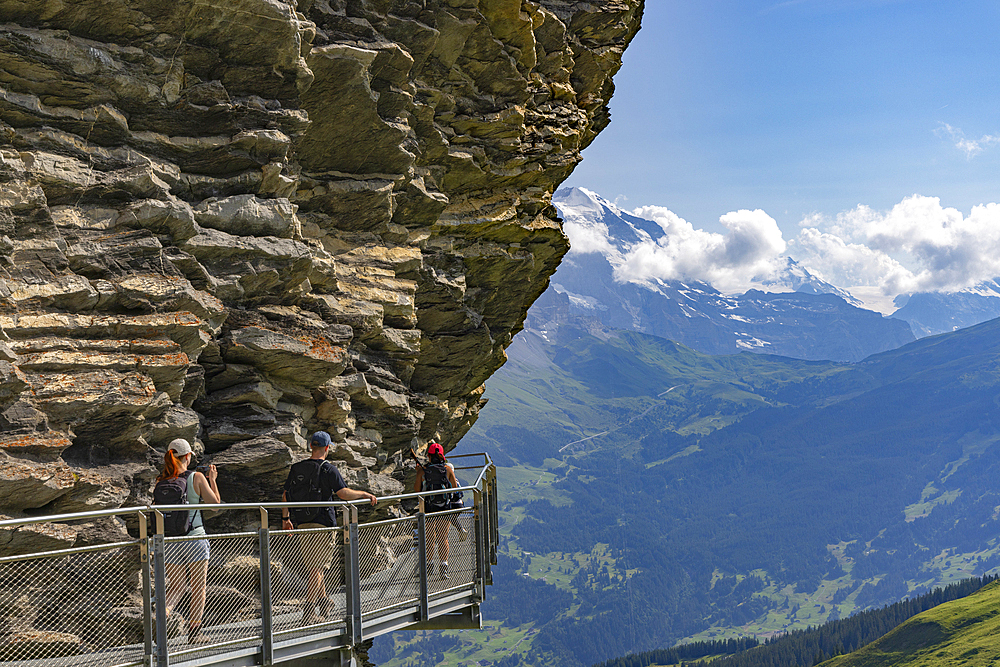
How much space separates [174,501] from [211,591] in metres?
1.61

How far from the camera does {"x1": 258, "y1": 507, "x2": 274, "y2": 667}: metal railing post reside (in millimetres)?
10391

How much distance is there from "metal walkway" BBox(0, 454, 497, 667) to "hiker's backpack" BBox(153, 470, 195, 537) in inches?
18.1

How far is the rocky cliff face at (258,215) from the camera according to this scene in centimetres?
1373

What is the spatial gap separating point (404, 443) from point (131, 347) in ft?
27.5

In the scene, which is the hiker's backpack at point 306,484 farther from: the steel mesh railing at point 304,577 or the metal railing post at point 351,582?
the metal railing post at point 351,582

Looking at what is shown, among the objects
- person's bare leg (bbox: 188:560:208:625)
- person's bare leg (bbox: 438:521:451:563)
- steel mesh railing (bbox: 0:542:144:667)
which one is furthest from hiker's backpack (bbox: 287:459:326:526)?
steel mesh railing (bbox: 0:542:144:667)

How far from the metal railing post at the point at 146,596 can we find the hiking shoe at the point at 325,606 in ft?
8.70

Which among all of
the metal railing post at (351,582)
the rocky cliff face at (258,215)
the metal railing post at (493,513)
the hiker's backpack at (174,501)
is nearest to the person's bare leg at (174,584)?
the hiker's backpack at (174,501)

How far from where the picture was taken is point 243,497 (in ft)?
53.6

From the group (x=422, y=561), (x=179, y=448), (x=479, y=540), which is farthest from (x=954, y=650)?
(x=179, y=448)

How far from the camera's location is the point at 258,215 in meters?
16.9

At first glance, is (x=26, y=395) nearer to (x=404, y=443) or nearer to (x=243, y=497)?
(x=243, y=497)

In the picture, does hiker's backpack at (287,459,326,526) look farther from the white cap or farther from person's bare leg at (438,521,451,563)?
person's bare leg at (438,521,451,563)

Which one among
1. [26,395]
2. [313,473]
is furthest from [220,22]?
[313,473]
